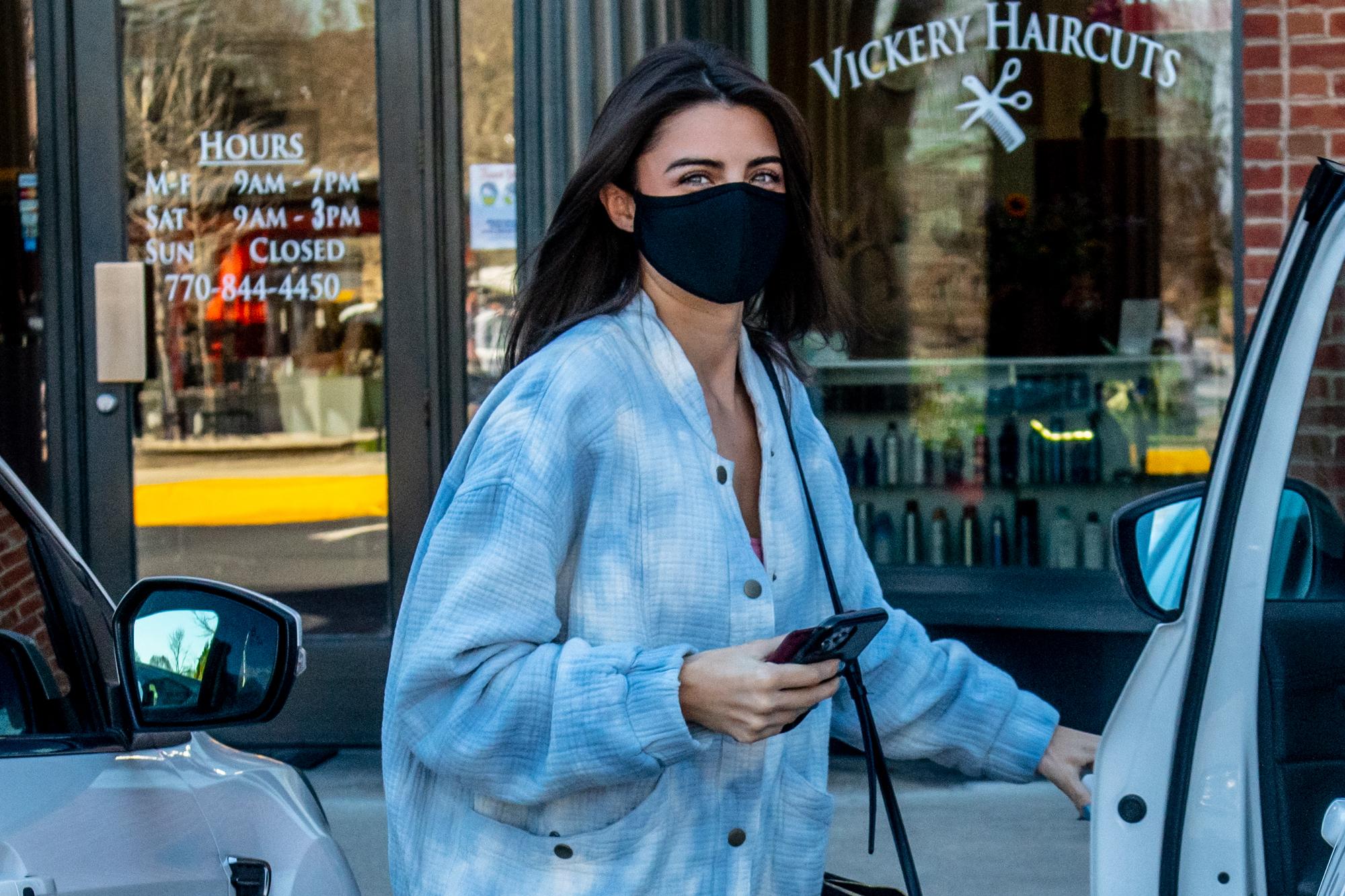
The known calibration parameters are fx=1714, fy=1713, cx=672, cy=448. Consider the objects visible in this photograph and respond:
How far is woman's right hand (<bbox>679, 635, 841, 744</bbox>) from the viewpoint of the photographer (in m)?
1.82

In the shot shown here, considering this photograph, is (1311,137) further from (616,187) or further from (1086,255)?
(616,187)

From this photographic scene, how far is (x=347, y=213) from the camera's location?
6.07 metres

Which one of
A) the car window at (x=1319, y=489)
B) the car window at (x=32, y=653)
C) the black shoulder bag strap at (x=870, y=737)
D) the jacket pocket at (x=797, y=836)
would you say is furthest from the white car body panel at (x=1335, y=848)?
the car window at (x=32, y=653)

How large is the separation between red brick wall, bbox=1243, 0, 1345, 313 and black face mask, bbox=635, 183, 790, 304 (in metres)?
3.64

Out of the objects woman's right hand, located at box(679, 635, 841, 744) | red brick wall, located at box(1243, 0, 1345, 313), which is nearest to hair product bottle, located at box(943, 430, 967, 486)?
red brick wall, located at box(1243, 0, 1345, 313)

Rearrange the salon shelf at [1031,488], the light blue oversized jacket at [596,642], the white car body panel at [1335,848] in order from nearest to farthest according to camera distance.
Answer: the white car body panel at [1335,848] < the light blue oversized jacket at [596,642] < the salon shelf at [1031,488]

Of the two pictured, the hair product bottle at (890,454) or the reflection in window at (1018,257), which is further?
the hair product bottle at (890,454)

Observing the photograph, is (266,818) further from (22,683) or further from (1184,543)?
(1184,543)

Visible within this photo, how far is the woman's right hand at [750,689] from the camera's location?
1822 millimetres

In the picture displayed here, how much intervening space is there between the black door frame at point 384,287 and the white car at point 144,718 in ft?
12.1

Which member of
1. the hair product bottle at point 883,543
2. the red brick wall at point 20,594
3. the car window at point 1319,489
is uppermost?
the car window at point 1319,489

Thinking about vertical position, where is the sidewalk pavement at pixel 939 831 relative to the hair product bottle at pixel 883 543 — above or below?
below

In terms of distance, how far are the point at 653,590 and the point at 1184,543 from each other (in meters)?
0.72

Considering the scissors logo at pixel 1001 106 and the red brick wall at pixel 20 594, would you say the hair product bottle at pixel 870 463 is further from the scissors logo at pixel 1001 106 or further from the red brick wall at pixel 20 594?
the red brick wall at pixel 20 594
